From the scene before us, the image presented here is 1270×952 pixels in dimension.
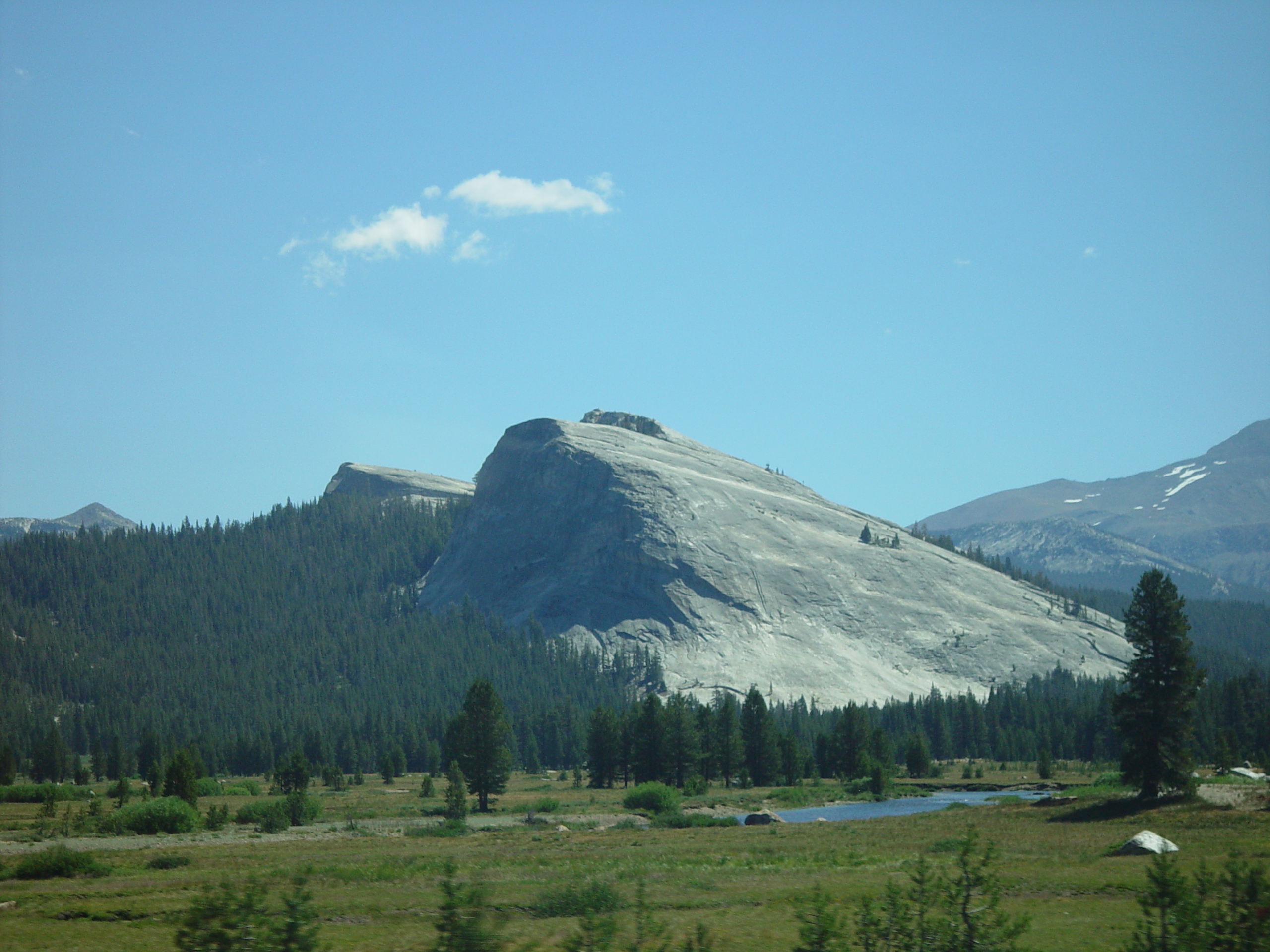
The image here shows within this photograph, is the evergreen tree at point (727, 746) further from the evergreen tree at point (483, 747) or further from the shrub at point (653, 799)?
the evergreen tree at point (483, 747)

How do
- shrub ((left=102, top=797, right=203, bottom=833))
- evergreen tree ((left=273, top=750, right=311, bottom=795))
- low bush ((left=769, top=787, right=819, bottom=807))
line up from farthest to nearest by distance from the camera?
low bush ((left=769, top=787, right=819, bottom=807)), evergreen tree ((left=273, top=750, right=311, bottom=795)), shrub ((left=102, top=797, right=203, bottom=833))

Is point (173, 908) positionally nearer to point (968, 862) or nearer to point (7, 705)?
point (968, 862)

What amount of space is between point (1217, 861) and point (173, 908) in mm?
39110

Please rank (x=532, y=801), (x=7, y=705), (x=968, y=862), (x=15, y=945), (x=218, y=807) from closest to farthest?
(x=968, y=862) → (x=15, y=945) → (x=218, y=807) → (x=532, y=801) → (x=7, y=705)

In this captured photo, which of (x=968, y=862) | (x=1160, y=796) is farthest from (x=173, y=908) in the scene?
(x=1160, y=796)

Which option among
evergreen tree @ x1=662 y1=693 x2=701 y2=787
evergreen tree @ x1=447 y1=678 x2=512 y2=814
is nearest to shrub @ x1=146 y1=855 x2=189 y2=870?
evergreen tree @ x1=447 y1=678 x2=512 y2=814

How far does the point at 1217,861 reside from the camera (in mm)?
38938

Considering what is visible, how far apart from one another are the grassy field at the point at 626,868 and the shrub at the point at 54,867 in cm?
100

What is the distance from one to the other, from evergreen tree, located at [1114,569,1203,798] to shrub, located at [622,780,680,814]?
3885cm

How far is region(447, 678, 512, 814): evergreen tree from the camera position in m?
100

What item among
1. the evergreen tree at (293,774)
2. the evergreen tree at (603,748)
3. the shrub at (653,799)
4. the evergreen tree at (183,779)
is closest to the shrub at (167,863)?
the evergreen tree at (183,779)

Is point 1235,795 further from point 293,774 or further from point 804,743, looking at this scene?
point 804,743

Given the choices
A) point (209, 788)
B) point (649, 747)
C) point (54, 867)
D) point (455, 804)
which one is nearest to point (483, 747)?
point (455, 804)

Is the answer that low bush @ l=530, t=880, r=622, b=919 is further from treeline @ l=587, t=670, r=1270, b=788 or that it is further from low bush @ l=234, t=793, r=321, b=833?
treeline @ l=587, t=670, r=1270, b=788
